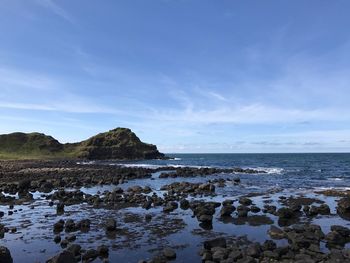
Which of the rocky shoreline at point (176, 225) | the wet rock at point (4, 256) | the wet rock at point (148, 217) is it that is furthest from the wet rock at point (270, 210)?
the wet rock at point (4, 256)

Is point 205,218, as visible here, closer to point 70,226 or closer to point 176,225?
point 176,225

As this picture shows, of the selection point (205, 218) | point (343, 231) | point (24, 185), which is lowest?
point (343, 231)

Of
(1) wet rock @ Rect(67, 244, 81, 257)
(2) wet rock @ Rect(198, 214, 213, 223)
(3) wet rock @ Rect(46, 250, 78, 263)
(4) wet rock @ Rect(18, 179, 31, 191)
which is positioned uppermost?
(4) wet rock @ Rect(18, 179, 31, 191)

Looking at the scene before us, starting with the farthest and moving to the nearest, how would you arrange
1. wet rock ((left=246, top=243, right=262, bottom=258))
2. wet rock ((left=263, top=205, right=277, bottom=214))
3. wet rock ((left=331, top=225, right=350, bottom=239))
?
wet rock ((left=263, top=205, right=277, bottom=214)), wet rock ((left=331, top=225, right=350, bottom=239)), wet rock ((left=246, top=243, right=262, bottom=258))

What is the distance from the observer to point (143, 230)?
27.5 metres

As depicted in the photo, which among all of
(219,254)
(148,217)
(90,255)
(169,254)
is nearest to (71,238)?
(90,255)

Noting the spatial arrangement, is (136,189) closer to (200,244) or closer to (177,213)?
(177,213)

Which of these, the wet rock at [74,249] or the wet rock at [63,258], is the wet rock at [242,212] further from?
the wet rock at [63,258]

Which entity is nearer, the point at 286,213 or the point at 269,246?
the point at 269,246

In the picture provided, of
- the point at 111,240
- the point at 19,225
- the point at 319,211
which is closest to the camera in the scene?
the point at 111,240

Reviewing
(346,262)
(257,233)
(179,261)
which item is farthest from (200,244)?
(346,262)

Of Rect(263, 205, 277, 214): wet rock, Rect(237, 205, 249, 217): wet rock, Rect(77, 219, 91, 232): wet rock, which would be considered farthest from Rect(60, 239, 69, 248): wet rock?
Rect(263, 205, 277, 214): wet rock

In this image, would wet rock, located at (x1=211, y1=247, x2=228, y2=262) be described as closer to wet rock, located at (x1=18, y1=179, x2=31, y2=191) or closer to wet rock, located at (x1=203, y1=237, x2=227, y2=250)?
wet rock, located at (x1=203, y1=237, x2=227, y2=250)

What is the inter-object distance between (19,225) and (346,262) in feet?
77.9
